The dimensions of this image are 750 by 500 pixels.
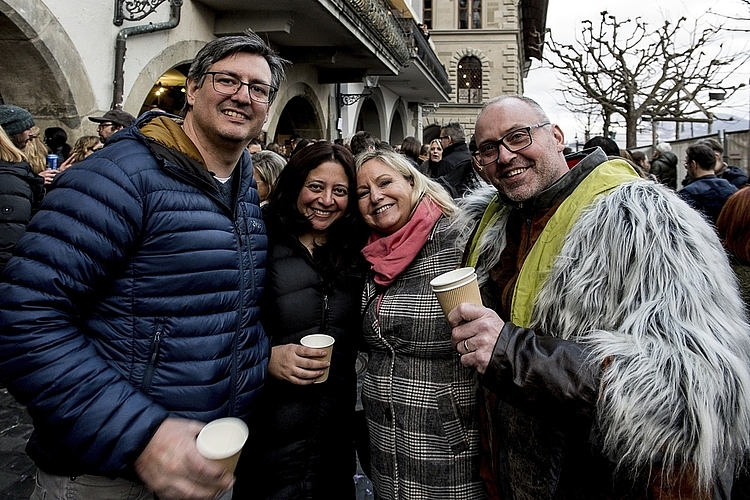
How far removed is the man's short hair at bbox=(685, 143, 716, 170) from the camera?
5.45 metres

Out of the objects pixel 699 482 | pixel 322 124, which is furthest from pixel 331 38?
pixel 699 482

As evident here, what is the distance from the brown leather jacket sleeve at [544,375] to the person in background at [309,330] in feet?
2.50

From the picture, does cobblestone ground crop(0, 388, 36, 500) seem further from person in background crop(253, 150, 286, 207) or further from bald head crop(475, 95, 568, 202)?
bald head crop(475, 95, 568, 202)

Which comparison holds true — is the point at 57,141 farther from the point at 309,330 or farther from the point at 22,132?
the point at 309,330

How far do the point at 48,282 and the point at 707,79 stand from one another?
81.4ft

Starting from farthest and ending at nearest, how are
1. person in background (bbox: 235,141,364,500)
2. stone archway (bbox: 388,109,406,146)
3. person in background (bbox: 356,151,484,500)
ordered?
1. stone archway (bbox: 388,109,406,146)
2. person in background (bbox: 235,141,364,500)
3. person in background (bbox: 356,151,484,500)

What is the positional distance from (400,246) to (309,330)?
525mm

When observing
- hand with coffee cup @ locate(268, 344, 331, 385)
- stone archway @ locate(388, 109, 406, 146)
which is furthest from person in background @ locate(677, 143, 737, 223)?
stone archway @ locate(388, 109, 406, 146)

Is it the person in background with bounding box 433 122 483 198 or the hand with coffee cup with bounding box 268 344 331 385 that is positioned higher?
the person in background with bounding box 433 122 483 198

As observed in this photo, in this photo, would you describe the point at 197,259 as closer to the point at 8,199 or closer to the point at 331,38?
the point at 8,199

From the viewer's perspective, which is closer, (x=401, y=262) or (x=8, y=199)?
(x=401, y=262)

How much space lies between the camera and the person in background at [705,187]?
5.23 meters

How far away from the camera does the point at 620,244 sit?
1.52m

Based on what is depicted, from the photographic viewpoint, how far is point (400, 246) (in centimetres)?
225
